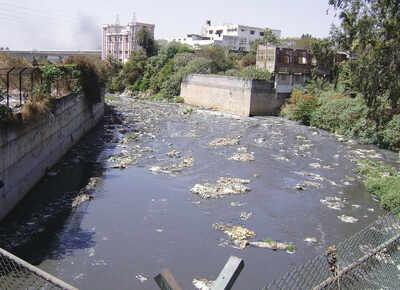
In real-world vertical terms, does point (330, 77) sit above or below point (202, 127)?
above

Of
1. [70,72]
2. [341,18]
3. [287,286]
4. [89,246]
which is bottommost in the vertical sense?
[89,246]

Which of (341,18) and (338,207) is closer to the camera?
(338,207)

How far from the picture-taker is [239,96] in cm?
3216

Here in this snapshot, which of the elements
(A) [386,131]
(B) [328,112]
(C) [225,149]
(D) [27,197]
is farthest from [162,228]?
(B) [328,112]

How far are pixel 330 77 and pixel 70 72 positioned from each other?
2417 cm

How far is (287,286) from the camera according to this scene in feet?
20.1

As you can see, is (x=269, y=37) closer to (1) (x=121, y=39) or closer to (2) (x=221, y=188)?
(2) (x=221, y=188)

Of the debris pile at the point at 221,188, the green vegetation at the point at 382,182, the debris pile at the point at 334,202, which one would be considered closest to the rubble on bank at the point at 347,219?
the debris pile at the point at 334,202

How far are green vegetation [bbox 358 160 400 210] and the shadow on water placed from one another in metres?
8.56

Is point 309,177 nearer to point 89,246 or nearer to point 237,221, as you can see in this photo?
point 237,221

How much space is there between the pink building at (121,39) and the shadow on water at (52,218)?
252 feet

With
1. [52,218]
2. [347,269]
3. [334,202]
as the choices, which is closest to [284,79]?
[334,202]

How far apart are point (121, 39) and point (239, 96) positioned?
69549mm

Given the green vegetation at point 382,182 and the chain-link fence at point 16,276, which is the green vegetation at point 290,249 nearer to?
the green vegetation at point 382,182
